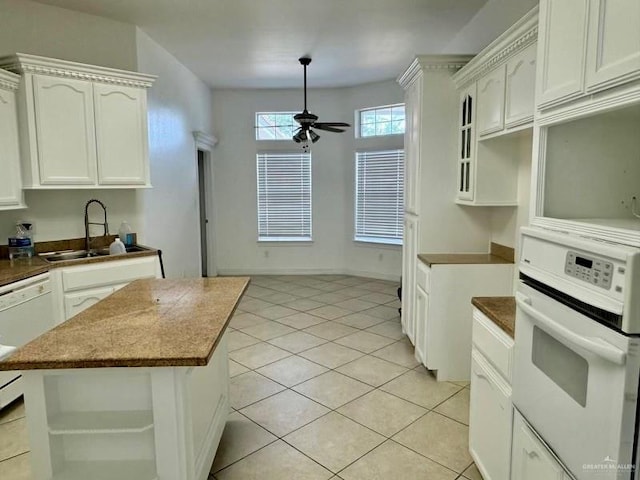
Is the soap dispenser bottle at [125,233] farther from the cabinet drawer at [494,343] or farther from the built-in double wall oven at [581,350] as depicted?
the built-in double wall oven at [581,350]

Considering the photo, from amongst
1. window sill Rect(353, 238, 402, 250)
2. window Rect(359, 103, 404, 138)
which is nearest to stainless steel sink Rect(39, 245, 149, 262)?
window sill Rect(353, 238, 402, 250)

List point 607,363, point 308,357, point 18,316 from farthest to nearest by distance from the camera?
1. point 308,357
2. point 18,316
3. point 607,363

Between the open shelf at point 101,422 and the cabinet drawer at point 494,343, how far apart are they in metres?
1.45

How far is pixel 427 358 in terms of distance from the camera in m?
3.35

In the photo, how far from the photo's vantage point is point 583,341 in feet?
3.91

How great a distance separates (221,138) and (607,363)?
6790mm

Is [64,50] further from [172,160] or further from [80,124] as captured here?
[172,160]

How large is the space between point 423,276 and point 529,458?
192cm

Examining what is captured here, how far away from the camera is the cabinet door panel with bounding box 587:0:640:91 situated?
1176 millimetres

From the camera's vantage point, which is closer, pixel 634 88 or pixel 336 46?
pixel 634 88

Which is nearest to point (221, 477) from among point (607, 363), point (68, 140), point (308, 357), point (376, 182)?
point (308, 357)

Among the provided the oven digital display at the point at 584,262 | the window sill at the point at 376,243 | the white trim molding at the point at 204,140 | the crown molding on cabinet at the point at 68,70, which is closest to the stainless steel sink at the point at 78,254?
the crown molding on cabinet at the point at 68,70

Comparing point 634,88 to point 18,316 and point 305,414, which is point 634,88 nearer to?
point 305,414

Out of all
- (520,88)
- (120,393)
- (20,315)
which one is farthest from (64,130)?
(520,88)
